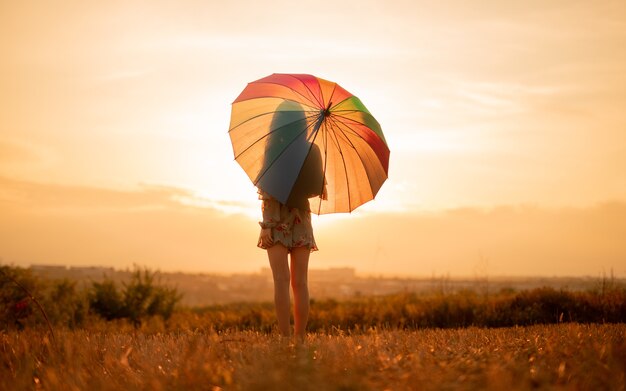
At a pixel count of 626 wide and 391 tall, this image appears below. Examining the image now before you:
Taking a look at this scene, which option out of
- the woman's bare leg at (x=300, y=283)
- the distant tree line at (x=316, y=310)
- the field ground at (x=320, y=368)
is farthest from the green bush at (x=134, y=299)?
the field ground at (x=320, y=368)

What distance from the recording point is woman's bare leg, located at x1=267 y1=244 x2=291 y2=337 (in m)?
6.33

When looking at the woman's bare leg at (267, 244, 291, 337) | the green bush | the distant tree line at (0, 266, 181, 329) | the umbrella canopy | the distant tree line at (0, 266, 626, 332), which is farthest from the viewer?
the green bush

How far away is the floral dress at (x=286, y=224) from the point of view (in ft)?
21.1

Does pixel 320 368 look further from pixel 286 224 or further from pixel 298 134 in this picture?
pixel 298 134

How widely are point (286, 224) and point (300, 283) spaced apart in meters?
0.69

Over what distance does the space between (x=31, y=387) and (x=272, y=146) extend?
3923mm

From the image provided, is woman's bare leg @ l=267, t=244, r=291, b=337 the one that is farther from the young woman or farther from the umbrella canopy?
the umbrella canopy

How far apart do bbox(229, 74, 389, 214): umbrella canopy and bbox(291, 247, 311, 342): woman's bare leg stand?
1.88 feet

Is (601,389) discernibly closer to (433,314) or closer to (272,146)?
(272,146)

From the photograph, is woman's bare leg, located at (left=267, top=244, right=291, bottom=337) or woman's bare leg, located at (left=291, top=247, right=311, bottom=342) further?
woman's bare leg, located at (left=291, top=247, right=311, bottom=342)

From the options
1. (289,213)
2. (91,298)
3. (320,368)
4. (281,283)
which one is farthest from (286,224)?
(91,298)

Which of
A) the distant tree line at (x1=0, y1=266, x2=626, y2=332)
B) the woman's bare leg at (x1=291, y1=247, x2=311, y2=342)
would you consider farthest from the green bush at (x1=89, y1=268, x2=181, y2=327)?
the woman's bare leg at (x1=291, y1=247, x2=311, y2=342)

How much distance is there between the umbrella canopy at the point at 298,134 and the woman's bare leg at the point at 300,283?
→ 0.57 metres

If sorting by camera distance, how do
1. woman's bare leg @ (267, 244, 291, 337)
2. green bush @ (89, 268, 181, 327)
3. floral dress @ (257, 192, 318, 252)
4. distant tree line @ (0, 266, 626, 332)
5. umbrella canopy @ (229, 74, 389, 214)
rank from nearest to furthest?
woman's bare leg @ (267, 244, 291, 337) → floral dress @ (257, 192, 318, 252) → umbrella canopy @ (229, 74, 389, 214) → distant tree line @ (0, 266, 626, 332) → green bush @ (89, 268, 181, 327)
